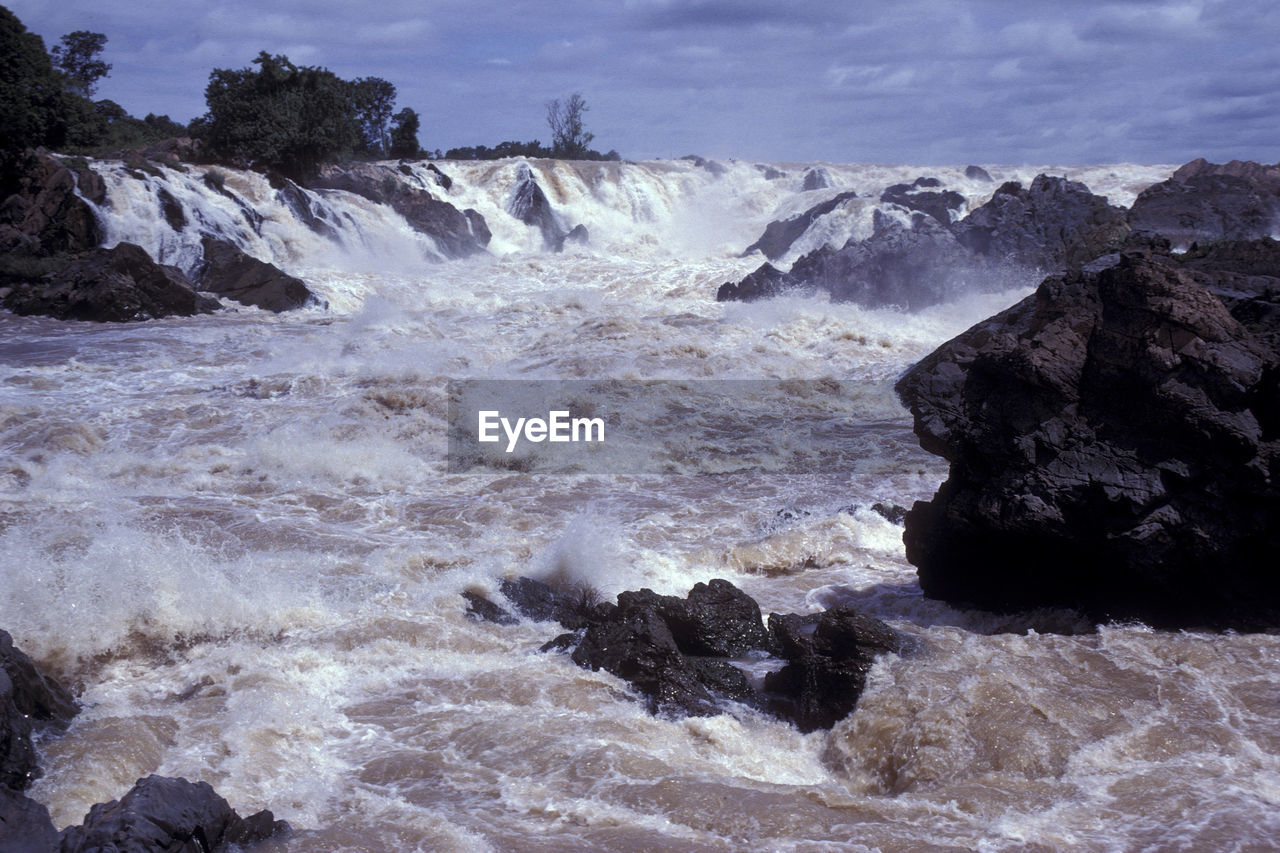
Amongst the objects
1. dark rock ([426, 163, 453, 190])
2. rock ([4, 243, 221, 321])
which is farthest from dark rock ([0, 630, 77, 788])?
dark rock ([426, 163, 453, 190])

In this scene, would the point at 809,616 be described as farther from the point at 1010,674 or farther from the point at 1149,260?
the point at 1149,260

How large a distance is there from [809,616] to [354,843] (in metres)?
3.46

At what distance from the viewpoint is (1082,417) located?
623 cm

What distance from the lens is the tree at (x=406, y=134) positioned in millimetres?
41594

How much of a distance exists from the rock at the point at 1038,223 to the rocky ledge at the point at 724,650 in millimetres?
A: 17581

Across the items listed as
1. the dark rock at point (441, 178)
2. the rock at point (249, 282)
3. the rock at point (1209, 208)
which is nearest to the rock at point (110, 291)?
the rock at point (249, 282)

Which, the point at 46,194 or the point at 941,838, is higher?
the point at 46,194

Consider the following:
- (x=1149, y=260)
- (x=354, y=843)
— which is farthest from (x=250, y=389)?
(x=1149, y=260)

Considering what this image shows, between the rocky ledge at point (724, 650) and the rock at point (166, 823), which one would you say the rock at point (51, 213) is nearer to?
the rocky ledge at point (724, 650)

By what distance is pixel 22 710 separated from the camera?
4.76m

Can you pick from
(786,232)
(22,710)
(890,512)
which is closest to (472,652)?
(22,710)

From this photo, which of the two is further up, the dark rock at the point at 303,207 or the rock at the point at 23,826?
the dark rock at the point at 303,207

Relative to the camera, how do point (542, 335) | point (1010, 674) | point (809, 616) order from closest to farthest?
1. point (1010, 674)
2. point (809, 616)
3. point (542, 335)

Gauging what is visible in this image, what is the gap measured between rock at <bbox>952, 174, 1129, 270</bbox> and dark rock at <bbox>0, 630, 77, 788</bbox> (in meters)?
20.7
